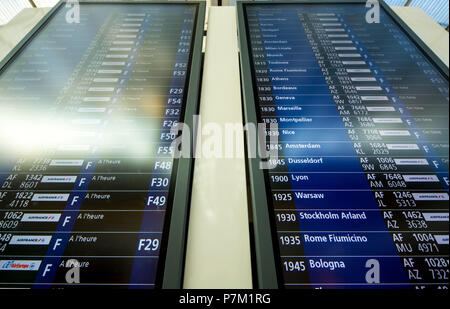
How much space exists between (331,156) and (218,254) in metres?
0.67

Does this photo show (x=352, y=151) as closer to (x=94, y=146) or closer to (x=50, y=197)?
(x=94, y=146)

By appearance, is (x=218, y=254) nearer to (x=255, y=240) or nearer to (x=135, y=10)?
(x=255, y=240)

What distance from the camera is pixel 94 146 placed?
1136 mm

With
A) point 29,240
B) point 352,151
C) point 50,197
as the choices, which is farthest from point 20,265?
point 352,151

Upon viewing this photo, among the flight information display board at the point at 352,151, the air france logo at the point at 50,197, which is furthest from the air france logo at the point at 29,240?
the flight information display board at the point at 352,151

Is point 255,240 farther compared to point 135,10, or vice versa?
point 135,10

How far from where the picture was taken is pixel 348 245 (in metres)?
0.86

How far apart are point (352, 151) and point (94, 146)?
1255 millimetres

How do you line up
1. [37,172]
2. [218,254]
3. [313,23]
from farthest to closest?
[313,23] < [37,172] < [218,254]

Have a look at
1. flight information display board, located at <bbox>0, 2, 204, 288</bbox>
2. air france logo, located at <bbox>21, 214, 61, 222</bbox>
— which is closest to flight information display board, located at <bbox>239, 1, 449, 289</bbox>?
flight information display board, located at <bbox>0, 2, 204, 288</bbox>

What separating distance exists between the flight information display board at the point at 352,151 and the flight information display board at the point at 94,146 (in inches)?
16.7

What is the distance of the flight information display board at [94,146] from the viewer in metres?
0.86

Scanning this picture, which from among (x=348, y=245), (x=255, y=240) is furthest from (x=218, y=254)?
(x=348, y=245)

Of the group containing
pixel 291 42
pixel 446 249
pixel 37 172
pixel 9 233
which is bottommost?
pixel 446 249
